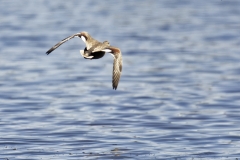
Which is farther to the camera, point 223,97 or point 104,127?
point 223,97

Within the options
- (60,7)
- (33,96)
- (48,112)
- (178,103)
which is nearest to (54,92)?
(33,96)

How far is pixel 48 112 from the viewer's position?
48.2 feet

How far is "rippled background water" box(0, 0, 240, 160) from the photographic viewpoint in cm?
1198

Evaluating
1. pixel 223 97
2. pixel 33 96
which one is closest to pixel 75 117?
pixel 33 96

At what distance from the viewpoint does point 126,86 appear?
17.6m

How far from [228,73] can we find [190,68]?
1.31 m

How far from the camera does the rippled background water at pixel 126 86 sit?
11977mm

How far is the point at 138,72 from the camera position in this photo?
1930cm

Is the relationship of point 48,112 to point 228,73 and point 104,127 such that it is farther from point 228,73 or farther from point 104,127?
point 228,73

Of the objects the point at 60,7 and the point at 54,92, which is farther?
the point at 60,7

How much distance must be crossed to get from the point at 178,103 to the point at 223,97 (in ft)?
4.65

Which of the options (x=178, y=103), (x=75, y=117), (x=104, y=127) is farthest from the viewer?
(x=178, y=103)

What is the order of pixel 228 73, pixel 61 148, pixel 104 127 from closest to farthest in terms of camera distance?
pixel 61 148
pixel 104 127
pixel 228 73

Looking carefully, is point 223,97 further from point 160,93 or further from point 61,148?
point 61,148
